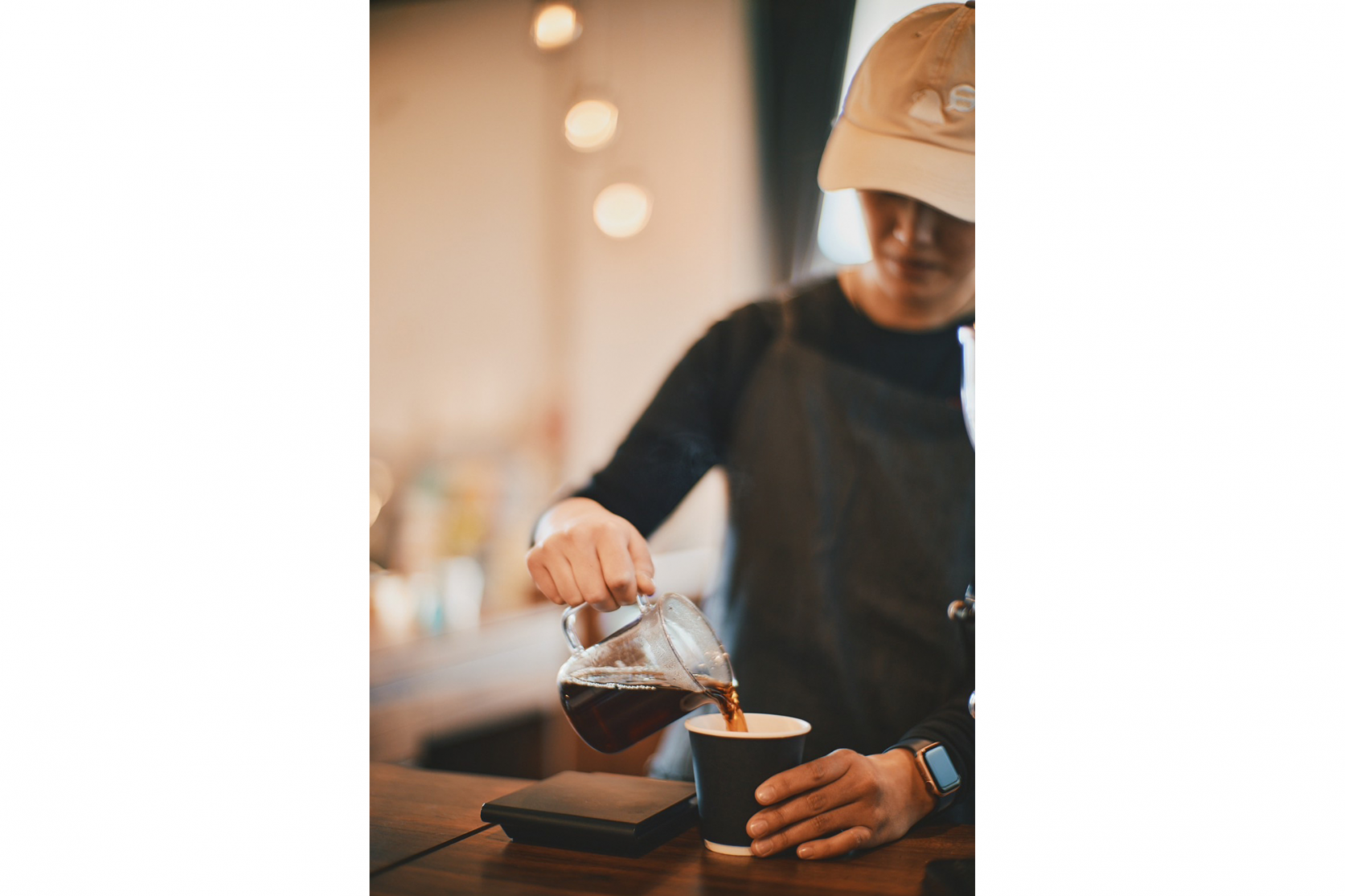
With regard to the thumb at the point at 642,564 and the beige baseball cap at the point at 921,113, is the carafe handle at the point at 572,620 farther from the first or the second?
the beige baseball cap at the point at 921,113

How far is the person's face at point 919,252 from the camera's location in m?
1.03

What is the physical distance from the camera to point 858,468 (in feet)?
3.56

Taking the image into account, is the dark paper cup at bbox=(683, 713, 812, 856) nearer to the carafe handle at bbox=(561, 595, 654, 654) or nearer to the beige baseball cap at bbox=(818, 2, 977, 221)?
the carafe handle at bbox=(561, 595, 654, 654)

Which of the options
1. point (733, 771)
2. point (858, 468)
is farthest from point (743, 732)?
point (858, 468)

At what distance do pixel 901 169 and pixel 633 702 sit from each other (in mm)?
617

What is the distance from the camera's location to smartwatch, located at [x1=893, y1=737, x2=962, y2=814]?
0.94 metres

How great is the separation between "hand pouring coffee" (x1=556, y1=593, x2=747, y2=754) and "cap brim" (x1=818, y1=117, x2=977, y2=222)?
492 mm

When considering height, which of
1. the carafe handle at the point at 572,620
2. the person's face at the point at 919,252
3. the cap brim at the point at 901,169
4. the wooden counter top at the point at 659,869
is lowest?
the wooden counter top at the point at 659,869

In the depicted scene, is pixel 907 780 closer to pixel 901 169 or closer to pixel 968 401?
pixel 968 401

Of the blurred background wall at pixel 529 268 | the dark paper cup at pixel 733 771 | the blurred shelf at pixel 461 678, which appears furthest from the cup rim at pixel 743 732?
the blurred shelf at pixel 461 678
